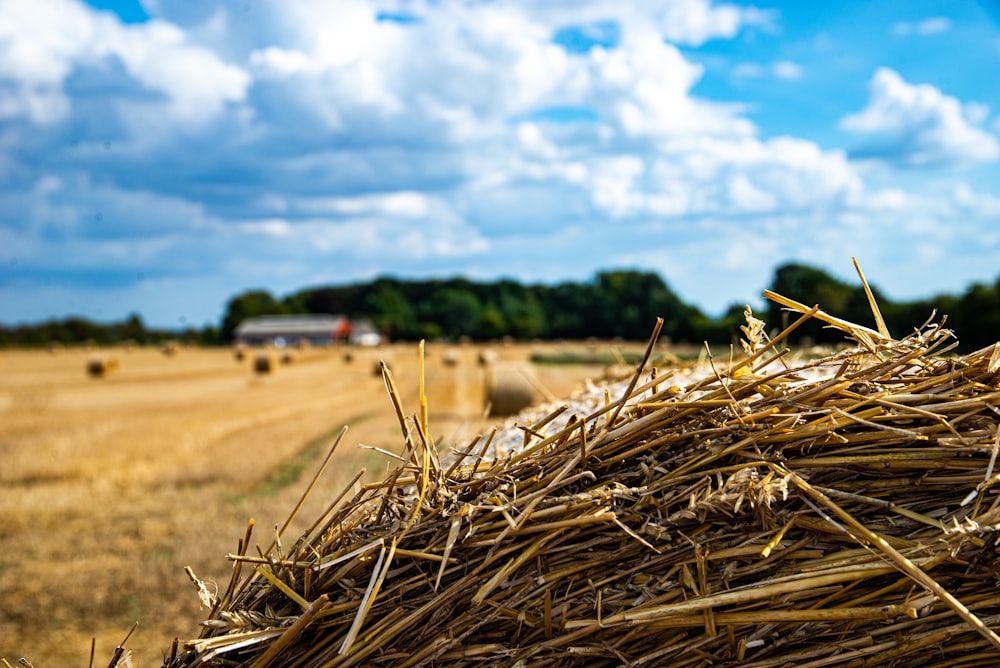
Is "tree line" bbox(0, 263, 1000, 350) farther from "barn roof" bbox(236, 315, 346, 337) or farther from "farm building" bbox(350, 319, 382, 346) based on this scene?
"barn roof" bbox(236, 315, 346, 337)

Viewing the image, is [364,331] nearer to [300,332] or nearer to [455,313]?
[300,332]

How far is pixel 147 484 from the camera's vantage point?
1409cm

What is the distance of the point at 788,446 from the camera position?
7.37 feet

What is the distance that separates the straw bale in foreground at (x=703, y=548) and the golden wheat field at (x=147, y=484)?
0.48 metres

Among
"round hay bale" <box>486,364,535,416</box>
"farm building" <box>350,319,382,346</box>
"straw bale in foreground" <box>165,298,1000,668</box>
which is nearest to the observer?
"straw bale in foreground" <box>165,298,1000,668</box>

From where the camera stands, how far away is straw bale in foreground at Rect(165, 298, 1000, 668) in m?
2.16

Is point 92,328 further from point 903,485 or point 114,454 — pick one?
point 903,485

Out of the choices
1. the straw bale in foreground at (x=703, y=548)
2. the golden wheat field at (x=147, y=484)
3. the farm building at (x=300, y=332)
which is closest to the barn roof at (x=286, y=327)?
the farm building at (x=300, y=332)

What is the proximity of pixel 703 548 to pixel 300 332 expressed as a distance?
90.8 metres

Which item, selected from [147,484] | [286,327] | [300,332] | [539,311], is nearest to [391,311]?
[286,327]

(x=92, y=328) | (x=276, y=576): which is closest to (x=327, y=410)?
(x=276, y=576)

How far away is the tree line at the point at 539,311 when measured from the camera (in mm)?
20781

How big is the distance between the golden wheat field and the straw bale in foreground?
48 centimetres

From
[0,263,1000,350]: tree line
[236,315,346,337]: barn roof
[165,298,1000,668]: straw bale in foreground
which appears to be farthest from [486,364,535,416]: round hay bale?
[236,315,346,337]: barn roof
